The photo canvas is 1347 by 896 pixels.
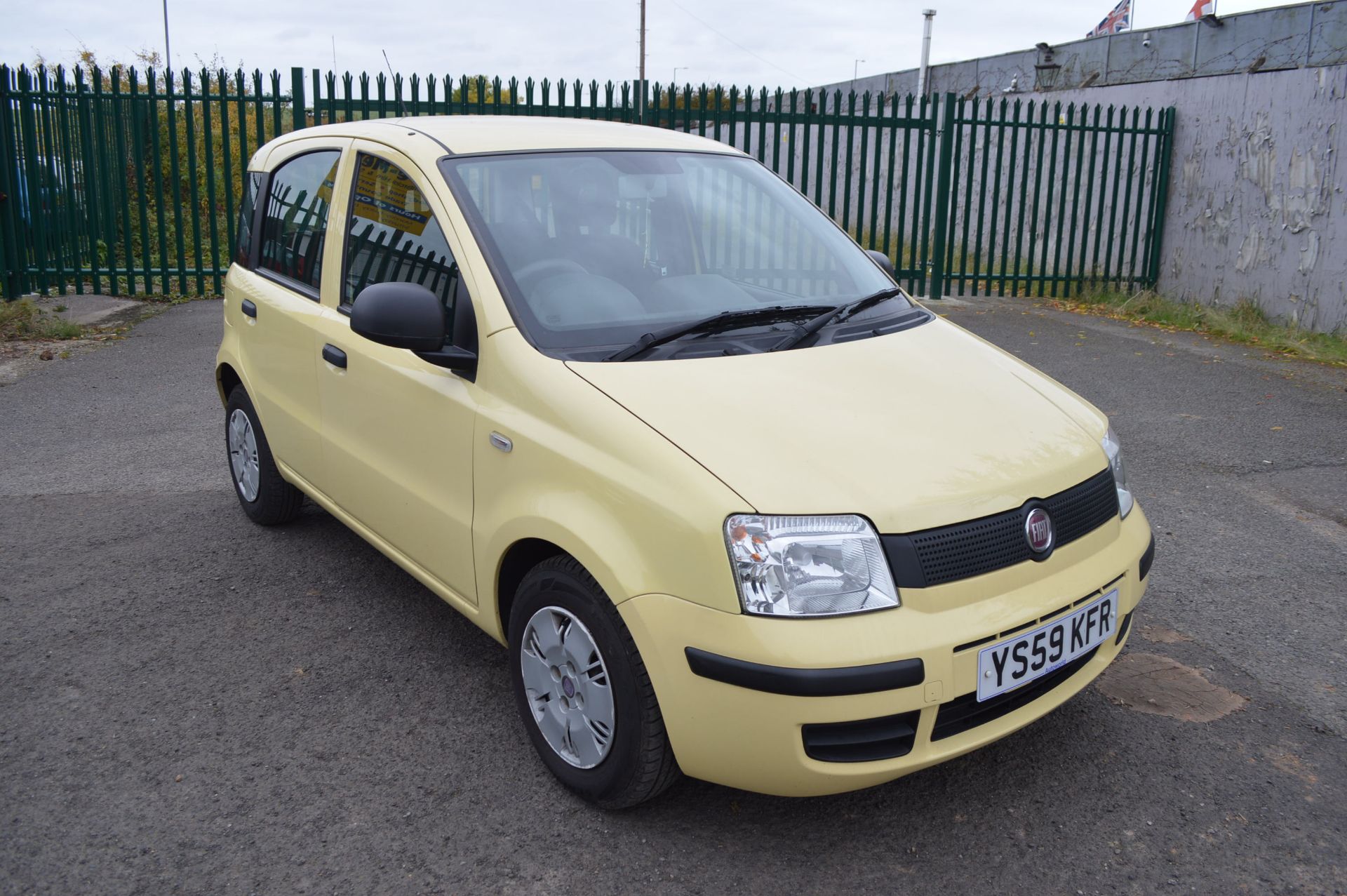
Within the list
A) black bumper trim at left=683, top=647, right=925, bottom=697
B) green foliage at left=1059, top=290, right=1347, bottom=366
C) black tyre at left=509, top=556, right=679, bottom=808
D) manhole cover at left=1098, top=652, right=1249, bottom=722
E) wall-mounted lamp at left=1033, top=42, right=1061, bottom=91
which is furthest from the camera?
wall-mounted lamp at left=1033, top=42, right=1061, bottom=91

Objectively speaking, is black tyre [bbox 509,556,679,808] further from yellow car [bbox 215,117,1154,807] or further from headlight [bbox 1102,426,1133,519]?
headlight [bbox 1102,426,1133,519]

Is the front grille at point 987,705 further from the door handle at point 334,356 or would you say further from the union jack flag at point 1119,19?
the union jack flag at point 1119,19

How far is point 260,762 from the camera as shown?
296 centimetres

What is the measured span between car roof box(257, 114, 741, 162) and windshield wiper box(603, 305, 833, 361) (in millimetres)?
842

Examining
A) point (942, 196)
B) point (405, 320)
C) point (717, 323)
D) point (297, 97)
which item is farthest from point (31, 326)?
point (942, 196)

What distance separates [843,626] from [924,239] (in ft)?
32.6

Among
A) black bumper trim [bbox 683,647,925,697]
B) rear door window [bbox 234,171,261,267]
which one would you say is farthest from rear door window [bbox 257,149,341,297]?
black bumper trim [bbox 683,647,925,697]

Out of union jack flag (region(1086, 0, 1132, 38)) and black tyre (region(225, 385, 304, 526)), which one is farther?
union jack flag (region(1086, 0, 1132, 38))

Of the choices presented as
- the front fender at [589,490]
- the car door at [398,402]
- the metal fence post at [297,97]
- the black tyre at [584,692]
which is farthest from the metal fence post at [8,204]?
the black tyre at [584,692]

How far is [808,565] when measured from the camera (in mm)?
2291

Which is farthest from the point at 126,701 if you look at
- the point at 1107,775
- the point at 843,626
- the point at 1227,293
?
the point at 1227,293

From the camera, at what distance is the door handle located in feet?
11.7

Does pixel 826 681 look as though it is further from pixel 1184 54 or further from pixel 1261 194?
pixel 1184 54

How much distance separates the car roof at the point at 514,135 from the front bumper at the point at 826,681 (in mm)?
1742
